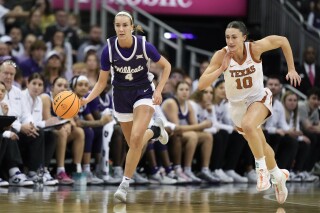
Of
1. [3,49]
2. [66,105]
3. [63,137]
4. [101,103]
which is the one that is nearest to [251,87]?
[66,105]


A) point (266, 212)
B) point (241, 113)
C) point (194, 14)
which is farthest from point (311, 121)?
point (266, 212)

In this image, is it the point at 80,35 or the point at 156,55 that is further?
the point at 80,35

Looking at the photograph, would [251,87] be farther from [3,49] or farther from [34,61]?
[34,61]

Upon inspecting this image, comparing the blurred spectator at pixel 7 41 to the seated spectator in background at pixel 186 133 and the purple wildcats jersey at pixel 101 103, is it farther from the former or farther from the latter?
the seated spectator in background at pixel 186 133

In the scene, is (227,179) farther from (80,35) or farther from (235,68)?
(235,68)

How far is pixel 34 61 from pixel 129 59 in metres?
4.88

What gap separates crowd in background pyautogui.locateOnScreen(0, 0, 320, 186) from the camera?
12.2 m

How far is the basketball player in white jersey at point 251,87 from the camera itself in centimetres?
948

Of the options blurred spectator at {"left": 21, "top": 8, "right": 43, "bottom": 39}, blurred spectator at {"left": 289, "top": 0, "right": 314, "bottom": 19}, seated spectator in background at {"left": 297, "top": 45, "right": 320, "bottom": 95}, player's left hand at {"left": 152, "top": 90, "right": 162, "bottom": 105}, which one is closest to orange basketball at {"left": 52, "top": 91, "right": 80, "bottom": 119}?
player's left hand at {"left": 152, "top": 90, "right": 162, "bottom": 105}

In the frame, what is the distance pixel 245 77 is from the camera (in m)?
9.71

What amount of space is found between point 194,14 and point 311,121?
12.8 ft

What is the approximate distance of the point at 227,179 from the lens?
575 inches

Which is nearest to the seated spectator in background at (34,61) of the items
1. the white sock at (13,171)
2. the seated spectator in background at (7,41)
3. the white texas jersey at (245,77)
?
the seated spectator in background at (7,41)

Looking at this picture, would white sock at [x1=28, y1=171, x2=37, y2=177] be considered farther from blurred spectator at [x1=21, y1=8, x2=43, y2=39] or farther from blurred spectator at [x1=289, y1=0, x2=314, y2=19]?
blurred spectator at [x1=289, y1=0, x2=314, y2=19]
